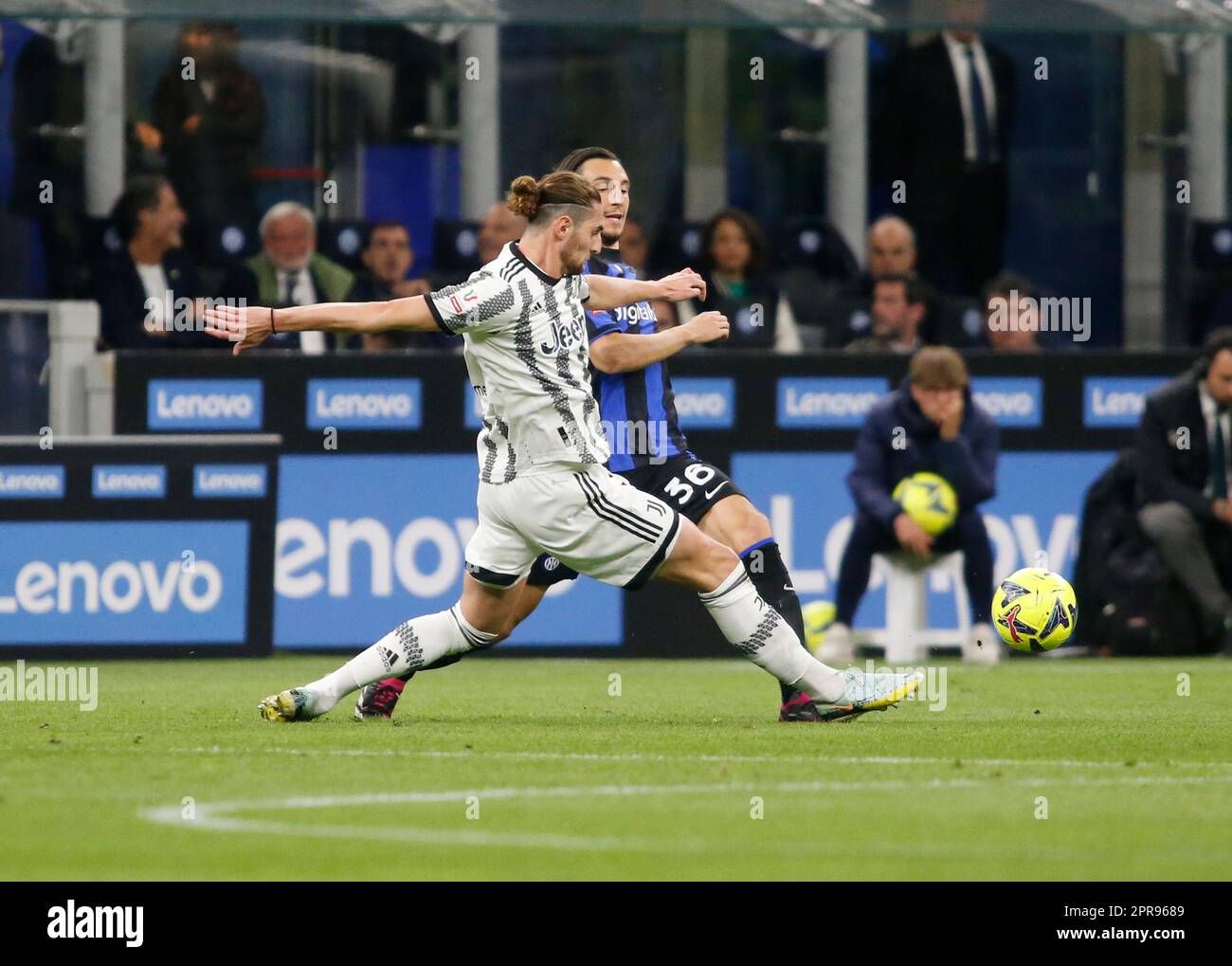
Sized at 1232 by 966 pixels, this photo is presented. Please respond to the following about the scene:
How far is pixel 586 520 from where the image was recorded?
893 cm

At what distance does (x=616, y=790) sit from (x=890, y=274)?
359 inches

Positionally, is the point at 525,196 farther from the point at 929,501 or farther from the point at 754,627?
the point at 929,501

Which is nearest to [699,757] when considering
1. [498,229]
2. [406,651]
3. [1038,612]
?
[406,651]

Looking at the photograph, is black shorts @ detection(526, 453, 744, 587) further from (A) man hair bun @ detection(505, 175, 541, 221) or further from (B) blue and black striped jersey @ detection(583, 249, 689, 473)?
(A) man hair bun @ detection(505, 175, 541, 221)

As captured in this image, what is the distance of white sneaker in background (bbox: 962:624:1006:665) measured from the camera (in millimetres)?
14289

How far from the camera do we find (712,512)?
972 centimetres

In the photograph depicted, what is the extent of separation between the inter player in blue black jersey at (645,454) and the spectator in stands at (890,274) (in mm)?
5933

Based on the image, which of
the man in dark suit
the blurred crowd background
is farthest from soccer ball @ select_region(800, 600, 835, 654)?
the man in dark suit

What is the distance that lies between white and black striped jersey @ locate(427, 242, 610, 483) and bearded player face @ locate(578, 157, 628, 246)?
871 millimetres

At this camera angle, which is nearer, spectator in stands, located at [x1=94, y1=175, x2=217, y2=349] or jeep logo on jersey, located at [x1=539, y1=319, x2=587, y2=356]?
jeep logo on jersey, located at [x1=539, y1=319, x2=587, y2=356]

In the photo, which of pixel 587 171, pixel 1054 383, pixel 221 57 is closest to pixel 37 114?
pixel 221 57
